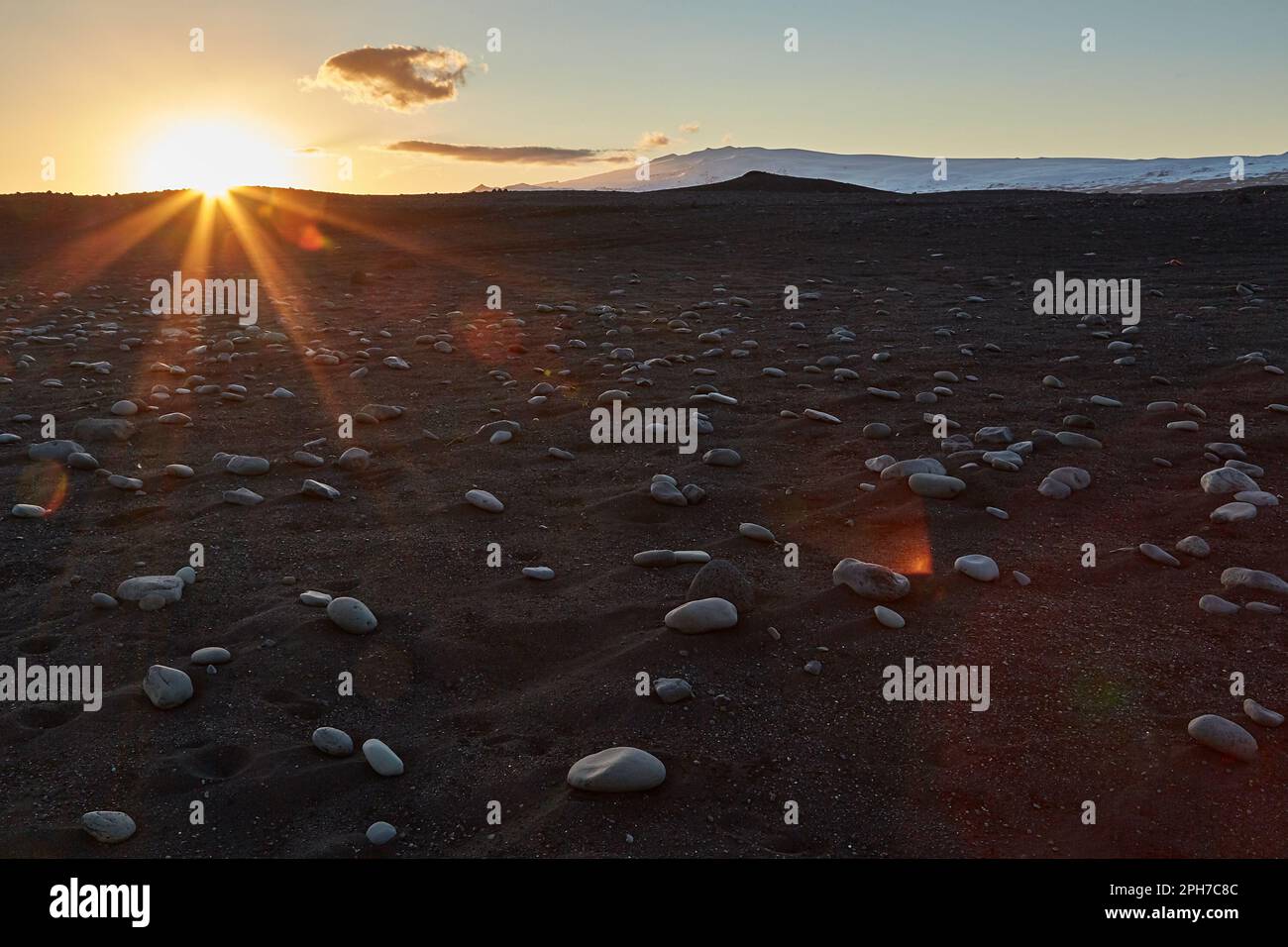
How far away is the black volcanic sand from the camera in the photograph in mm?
2432

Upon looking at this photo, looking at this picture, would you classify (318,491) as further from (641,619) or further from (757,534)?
(757,534)

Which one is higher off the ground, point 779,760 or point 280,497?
point 280,497

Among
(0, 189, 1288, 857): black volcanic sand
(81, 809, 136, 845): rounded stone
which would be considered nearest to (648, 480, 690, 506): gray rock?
(0, 189, 1288, 857): black volcanic sand

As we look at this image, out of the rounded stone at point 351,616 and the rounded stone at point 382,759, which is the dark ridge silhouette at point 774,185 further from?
the rounded stone at point 382,759

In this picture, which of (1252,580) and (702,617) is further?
(1252,580)

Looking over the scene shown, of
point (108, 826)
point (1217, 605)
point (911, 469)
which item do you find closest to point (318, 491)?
point (108, 826)

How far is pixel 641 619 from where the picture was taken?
132 inches

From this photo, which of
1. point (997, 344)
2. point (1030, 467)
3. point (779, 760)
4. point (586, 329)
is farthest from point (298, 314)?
point (779, 760)

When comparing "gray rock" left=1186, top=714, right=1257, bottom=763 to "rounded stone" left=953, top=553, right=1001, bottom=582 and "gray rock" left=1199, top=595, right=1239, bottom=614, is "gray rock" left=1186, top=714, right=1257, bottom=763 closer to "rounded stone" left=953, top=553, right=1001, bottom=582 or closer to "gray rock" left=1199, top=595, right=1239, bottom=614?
"gray rock" left=1199, top=595, right=1239, bottom=614

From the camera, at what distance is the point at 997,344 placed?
762 cm

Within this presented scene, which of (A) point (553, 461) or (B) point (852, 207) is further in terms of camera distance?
(B) point (852, 207)

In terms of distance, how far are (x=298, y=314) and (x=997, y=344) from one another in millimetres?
6989

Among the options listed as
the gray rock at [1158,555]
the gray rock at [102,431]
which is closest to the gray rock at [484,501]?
the gray rock at [102,431]
